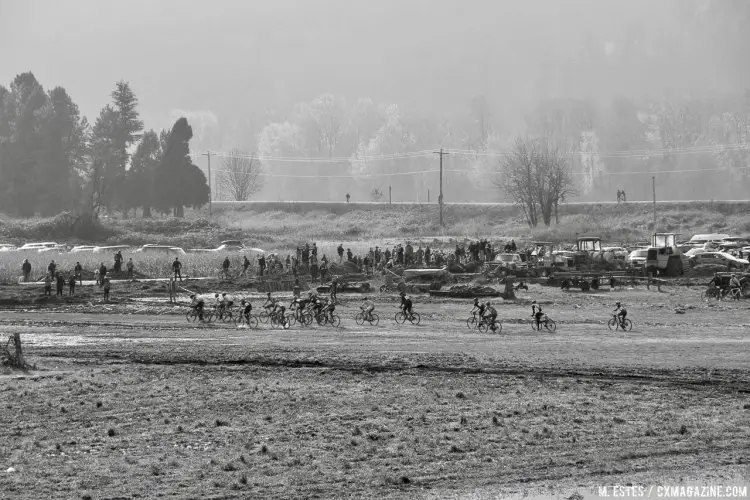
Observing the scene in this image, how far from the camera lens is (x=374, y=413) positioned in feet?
73.6

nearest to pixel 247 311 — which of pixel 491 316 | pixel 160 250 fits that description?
pixel 491 316

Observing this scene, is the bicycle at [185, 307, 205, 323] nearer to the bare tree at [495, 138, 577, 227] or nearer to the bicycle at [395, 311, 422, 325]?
the bicycle at [395, 311, 422, 325]

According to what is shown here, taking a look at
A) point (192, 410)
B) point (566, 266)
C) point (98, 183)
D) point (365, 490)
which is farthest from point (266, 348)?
point (98, 183)

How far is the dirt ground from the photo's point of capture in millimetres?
17547

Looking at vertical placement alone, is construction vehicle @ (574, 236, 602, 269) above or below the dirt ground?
above

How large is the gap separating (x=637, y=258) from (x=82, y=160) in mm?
74055

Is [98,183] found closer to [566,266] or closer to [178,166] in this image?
[178,166]

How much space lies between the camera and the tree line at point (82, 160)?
10644cm

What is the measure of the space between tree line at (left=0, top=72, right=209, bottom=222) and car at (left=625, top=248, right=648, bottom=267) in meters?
57.6

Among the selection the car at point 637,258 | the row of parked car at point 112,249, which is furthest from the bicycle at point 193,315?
the row of parked car at point 112,249

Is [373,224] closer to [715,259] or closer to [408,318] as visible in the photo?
[715,259]

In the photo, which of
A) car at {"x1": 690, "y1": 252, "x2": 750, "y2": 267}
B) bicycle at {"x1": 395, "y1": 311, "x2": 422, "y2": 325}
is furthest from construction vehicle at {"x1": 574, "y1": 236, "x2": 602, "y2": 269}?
bicycle at {"x1": 395, "y1": 311, "x2": 422, "y2": 325}

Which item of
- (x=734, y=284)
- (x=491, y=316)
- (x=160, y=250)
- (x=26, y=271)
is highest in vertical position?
(x=160, y=250)

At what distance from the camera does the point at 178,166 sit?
110250 millimetres
